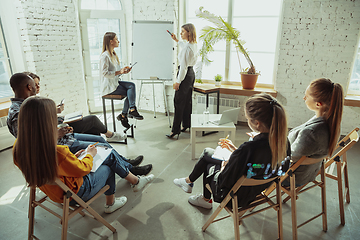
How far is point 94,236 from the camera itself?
79.3 inches

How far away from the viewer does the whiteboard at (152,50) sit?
4273 millimetres

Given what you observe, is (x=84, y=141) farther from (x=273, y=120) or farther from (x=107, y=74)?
(x=273, y=120)

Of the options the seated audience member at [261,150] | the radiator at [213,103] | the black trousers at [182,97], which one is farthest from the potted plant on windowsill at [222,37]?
the seated audience member at [261,150]

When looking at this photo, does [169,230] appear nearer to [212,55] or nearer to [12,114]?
[12,114]

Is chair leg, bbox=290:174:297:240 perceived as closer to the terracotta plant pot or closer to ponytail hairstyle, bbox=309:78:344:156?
ponytail hairstyle, bbox=309:78:344:156

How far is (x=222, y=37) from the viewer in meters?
4.15

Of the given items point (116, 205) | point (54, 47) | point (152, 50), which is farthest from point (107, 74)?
point (116, 205)

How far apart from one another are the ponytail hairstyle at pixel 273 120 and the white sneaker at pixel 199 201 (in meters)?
0.96

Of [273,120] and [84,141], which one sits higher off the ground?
[273,120]

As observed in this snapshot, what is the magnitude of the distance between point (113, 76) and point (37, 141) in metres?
2.32

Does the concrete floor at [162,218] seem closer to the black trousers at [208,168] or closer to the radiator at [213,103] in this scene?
the black trousers at [208,168]

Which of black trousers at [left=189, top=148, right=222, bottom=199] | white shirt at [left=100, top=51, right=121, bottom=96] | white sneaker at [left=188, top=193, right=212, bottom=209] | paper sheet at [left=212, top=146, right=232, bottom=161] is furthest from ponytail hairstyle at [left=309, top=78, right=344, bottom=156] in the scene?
white shirt at [left=100, top=51, right=121, bottom=96]

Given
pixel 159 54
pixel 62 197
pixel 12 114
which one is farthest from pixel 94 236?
pixel 159 54

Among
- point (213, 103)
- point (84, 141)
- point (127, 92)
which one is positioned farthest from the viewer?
point (213, 103)
